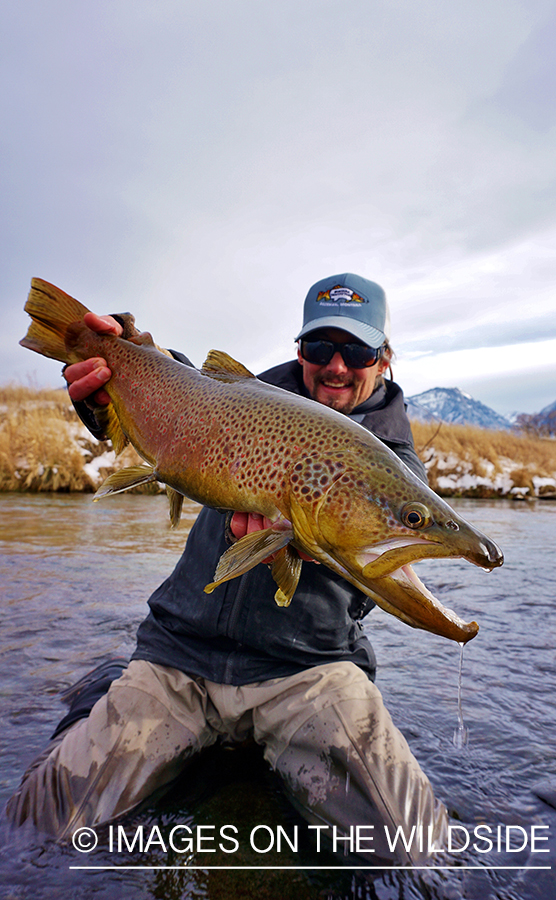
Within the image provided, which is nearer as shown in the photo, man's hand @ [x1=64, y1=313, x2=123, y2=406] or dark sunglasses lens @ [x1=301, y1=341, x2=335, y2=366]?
man's hand @ [x1=64, y1=313, x2=123, y2=406]

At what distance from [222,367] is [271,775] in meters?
1.90

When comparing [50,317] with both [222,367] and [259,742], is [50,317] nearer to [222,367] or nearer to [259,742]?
[222,367]

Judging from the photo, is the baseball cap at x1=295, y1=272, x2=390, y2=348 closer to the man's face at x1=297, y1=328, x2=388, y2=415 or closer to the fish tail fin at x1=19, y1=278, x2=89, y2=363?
the man's face at x1=297, y1=328, x2=388, y2=415

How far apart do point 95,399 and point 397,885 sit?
7.89 feet

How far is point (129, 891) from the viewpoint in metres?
1.85

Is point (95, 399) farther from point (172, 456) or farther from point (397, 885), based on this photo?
point (397, 885)

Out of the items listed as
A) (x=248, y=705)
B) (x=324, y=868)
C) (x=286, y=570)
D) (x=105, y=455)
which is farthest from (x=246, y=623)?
(x=105, y=455)

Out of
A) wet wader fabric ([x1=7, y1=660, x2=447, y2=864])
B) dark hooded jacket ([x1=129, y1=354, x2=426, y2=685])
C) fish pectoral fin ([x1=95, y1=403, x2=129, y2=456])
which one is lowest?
wet wader fabric ([x1=7, y1=660, x2=447, y2=864])

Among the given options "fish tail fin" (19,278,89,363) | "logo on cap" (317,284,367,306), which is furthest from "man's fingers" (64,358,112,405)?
"logo on cap" (317,284,367,306)

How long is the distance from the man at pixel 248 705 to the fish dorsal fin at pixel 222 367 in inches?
21.8

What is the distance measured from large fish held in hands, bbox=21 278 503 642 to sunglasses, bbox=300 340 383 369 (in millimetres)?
1000

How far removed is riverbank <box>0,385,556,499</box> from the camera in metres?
12.2

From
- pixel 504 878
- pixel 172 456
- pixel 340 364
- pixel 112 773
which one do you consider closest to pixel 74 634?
pixel 112 773

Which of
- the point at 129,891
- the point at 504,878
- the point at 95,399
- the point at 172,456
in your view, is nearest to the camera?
the point at 129,891
